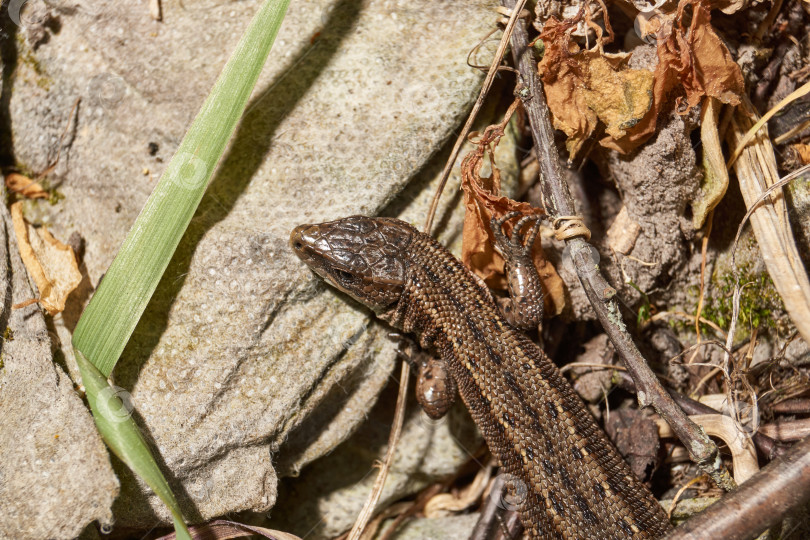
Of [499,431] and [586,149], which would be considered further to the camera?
[586,149]

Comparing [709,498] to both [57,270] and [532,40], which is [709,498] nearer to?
[532,40]

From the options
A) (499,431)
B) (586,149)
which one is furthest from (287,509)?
(586,149)
